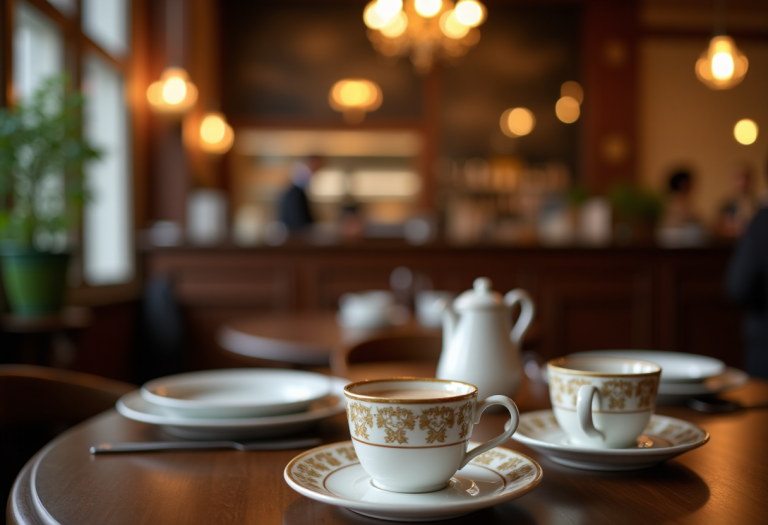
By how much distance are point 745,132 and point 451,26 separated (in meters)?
5.04

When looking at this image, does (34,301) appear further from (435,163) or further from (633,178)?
(633,178)

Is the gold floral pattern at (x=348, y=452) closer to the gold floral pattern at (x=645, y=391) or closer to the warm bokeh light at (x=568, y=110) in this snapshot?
the gold floral pattern at (x=645, y=391)

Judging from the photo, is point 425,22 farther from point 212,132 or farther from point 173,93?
point 212,132

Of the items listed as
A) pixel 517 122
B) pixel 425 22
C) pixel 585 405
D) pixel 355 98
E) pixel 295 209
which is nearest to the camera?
pixel 585 405

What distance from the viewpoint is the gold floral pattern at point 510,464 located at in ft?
2.22

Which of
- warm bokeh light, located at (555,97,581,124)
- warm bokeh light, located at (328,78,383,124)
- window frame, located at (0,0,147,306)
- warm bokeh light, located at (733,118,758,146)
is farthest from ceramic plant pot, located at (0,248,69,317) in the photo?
warm bokeh light, located at (733,118,758,146)

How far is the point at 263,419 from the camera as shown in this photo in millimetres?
906

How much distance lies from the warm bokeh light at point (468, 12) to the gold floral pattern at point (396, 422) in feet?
14.9

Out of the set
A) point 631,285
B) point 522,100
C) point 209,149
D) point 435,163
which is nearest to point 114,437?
point 631,285

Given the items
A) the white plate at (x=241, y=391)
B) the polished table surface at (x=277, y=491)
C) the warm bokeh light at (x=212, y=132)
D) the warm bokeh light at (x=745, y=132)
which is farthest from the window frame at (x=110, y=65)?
the warm bokeh light at (x=745, y=132)

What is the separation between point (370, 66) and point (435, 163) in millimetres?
1213

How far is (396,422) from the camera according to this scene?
0.60 m

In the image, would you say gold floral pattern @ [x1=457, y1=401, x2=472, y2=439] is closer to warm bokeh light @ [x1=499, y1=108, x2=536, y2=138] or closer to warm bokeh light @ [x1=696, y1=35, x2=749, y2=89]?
warm bokeh light @ [x1=696, y1=35, x2=749, y2=89]

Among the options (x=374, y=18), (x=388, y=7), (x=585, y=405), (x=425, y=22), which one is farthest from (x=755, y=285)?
(x=425, y=22)
